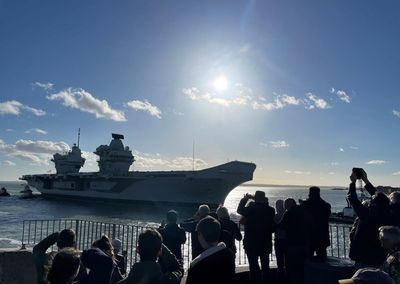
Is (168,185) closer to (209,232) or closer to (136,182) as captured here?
(136,182)

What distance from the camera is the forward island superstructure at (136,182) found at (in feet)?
165

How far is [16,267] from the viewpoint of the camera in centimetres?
427

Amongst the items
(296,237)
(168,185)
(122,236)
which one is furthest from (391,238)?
(168,185)

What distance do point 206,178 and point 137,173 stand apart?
13.4m

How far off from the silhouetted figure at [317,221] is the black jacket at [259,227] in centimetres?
63

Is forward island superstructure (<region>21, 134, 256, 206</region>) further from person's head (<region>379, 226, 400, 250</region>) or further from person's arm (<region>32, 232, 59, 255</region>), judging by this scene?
person's head (<region>379, 226, 400, 250</region>)

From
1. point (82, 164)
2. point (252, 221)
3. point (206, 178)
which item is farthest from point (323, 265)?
point (82, 164)

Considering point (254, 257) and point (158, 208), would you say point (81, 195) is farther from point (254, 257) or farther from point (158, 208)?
point (254, 257)

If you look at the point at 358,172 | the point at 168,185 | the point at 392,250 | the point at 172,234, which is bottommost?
the point at 172,234

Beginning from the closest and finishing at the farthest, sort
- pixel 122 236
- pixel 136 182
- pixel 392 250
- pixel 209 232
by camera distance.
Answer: pixel 209 232
pixel 392 250
pixel 122 236
pixel 136 182

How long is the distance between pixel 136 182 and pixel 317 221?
174 ft

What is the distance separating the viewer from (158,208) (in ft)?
186

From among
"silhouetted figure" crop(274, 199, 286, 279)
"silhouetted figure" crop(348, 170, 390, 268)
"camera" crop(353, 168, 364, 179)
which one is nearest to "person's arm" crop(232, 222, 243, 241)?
"silhouetted figure" crop(274, 199, 286, 279)

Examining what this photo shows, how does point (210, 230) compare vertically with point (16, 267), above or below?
above
